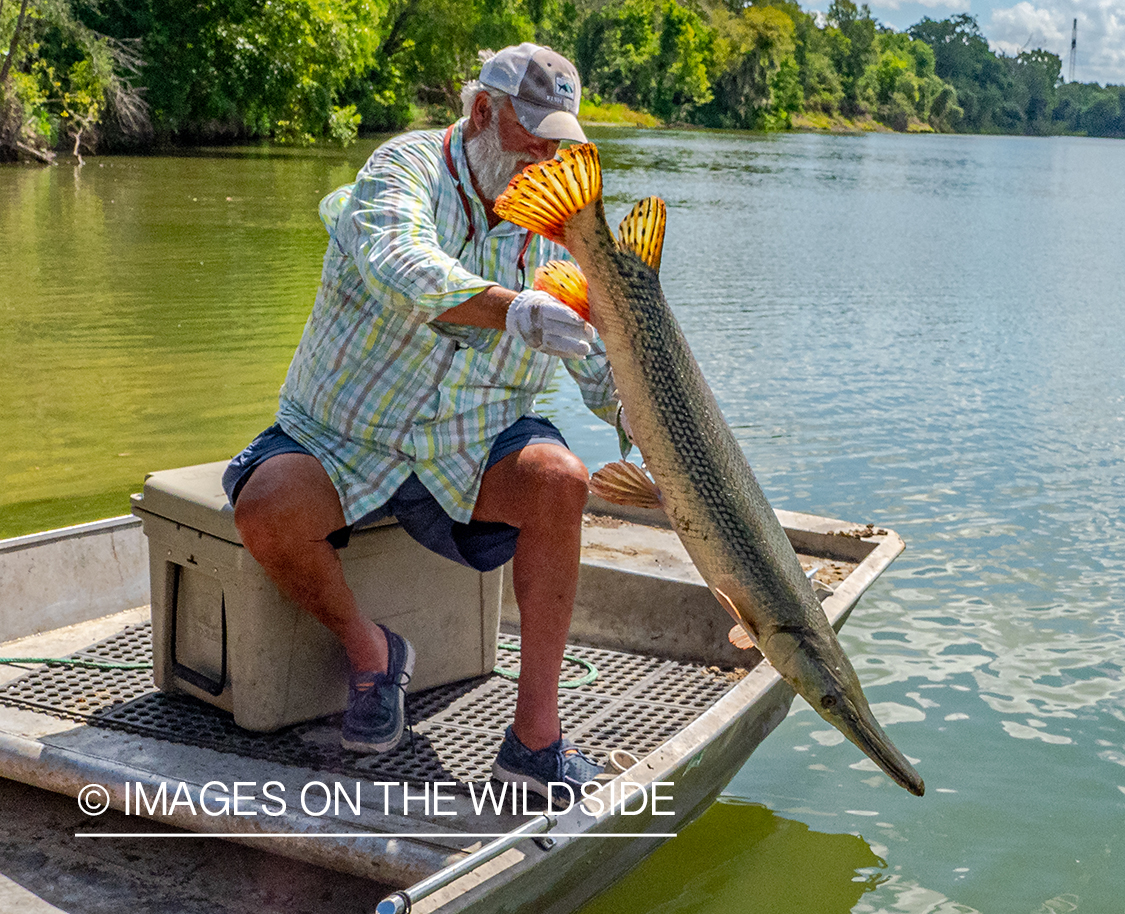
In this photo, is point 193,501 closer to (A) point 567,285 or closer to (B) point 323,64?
(A) point 567,285

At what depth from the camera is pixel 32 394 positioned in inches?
382

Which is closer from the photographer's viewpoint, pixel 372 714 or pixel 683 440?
pixel 683 440

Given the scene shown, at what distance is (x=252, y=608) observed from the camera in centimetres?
351

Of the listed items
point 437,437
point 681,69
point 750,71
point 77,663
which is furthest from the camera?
point 750,71

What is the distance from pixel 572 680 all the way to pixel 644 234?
2155 mm

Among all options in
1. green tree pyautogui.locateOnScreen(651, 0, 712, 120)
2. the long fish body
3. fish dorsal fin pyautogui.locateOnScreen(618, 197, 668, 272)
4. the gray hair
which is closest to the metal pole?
the long fish body

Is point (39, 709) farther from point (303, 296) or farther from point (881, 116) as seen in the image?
point (881, 116)

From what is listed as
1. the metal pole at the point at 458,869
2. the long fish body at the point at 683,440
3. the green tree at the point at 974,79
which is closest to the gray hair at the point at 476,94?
the long fish body at the point at 683,440

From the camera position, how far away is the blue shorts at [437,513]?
3.36 meters

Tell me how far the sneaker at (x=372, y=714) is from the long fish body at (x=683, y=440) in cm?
114

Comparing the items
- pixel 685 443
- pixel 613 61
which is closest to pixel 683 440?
pixel 685 443

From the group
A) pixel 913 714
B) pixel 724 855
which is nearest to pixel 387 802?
pixel 724 855

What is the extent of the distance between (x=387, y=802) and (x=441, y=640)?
82 cm

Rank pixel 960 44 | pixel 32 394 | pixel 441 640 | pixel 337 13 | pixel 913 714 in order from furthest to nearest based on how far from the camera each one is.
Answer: pixel 960 44, pixel 337 13, pixel 32 394, pixel 913 714, pixel 441 640
